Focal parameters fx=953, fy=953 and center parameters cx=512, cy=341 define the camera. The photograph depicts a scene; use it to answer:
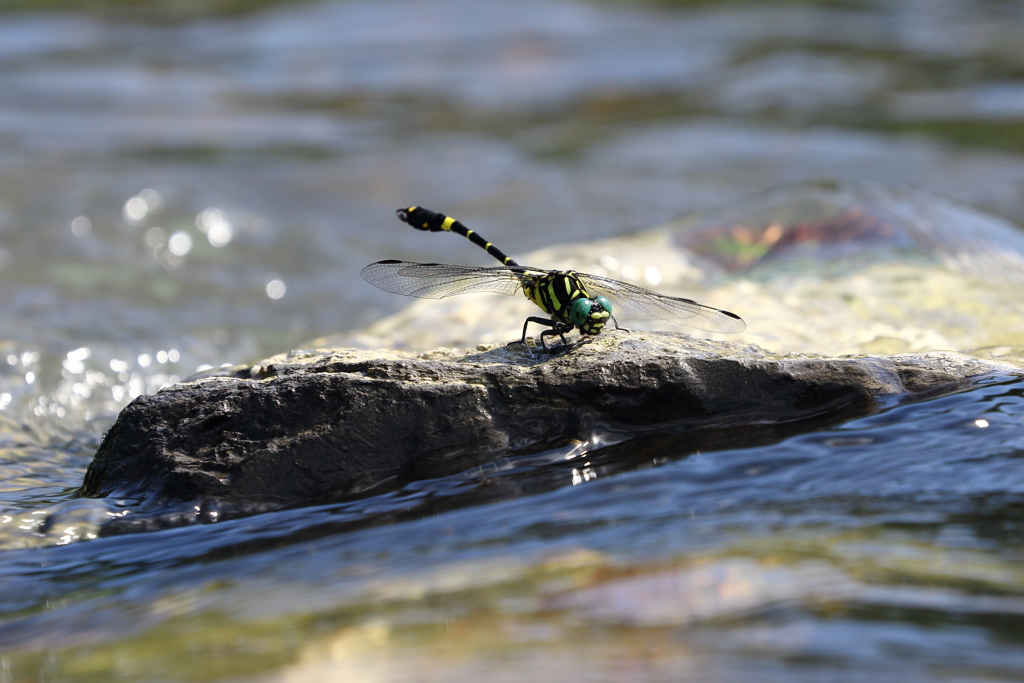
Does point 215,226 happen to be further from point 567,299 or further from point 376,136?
point 567,299

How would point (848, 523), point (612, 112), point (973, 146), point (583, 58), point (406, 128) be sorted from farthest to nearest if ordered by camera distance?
point (583, 58) < point (612, 112) < point (406, 128) < point (973, 146) < point (848, 523)

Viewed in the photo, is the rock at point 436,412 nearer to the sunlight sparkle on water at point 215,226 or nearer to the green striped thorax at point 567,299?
the green striped thorax at point 567,299

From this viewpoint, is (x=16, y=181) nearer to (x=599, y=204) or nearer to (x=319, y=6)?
(x=599, y=204)

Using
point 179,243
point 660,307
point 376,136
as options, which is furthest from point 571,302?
point 376,136

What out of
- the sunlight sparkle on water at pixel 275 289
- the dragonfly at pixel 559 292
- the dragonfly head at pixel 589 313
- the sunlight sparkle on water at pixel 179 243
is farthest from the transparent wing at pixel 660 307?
the sunlight sparkle on water at pixel 179 243

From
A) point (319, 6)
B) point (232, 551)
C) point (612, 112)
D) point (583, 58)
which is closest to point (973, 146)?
point (612, 112)

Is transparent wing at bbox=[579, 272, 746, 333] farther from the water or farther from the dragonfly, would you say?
the water

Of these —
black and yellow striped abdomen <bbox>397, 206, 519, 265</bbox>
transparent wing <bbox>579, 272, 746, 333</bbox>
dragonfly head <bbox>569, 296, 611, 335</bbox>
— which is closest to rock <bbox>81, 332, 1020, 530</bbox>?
dragonfly head <bbox>569, 296, 611, 335</bbox>
